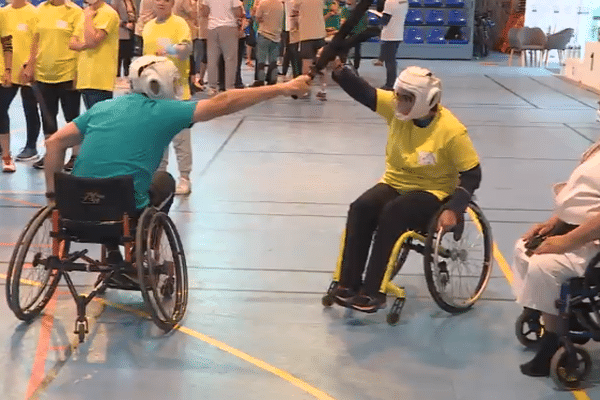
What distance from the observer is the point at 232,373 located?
301 cm

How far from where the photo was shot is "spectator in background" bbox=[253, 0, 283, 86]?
998 cm

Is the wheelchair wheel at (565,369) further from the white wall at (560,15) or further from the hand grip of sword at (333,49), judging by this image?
A: the white wall at (560,15)

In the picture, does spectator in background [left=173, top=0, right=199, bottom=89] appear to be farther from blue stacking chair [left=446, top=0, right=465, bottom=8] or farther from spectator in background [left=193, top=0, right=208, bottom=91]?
blue stacking chair [left=446, top=0, right=465, bottom=8]

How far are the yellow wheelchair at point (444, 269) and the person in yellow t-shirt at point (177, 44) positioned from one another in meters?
2.05

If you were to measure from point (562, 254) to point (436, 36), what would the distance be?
47.3 ft

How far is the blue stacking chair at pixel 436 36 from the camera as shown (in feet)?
54.7

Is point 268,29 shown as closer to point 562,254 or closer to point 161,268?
point 161,268

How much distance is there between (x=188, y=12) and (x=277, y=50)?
4.40 ft

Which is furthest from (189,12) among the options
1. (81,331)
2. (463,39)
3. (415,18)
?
(463,39)

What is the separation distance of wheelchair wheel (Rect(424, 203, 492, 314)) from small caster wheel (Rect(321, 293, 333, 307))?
44cm

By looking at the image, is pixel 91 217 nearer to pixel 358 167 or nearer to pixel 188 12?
pixel 358 167

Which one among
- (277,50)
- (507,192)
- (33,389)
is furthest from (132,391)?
(277,50)

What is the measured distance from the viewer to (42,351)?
10.3 feet

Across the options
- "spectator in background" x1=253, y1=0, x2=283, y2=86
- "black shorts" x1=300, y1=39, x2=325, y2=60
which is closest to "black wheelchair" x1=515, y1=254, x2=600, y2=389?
"black shorts" x1=300, y1=39, x2=325, y2=60
